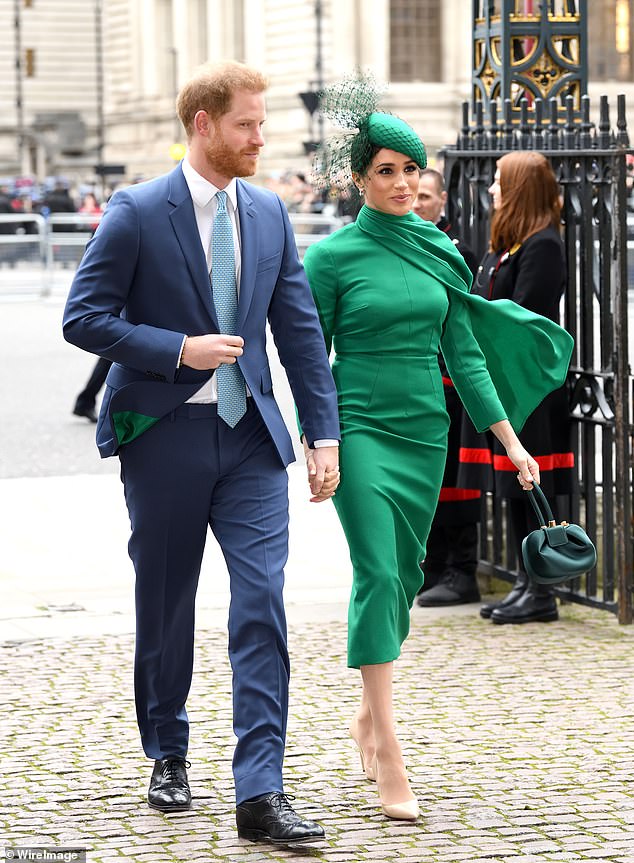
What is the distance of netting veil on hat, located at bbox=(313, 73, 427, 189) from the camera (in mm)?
4871

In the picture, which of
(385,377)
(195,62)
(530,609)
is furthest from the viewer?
(195,62)

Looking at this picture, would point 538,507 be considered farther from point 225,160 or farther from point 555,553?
point 225,160

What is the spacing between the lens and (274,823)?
4.38 m

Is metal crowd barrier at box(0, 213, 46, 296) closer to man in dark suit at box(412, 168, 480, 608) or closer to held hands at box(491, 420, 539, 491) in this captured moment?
man in dark suit at box(412, 168, 480, 608)

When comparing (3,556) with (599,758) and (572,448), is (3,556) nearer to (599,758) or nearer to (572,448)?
(572,448)

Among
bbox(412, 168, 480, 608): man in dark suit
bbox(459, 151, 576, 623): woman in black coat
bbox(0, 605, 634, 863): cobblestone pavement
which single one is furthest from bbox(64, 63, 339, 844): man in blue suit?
bbox(412, 168, 480, 608): man in dark suit

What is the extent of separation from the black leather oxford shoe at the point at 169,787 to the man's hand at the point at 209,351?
1101mm

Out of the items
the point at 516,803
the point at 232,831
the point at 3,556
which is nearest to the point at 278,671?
the point at 232,831

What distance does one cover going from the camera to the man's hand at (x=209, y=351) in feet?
14.3

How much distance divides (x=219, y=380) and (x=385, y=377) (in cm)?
55

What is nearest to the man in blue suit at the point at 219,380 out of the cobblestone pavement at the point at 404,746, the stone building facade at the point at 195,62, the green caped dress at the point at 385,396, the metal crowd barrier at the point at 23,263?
the green caped dress at the point at 385,396

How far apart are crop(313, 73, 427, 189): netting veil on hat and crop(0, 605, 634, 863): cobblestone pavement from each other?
1652 millimetres

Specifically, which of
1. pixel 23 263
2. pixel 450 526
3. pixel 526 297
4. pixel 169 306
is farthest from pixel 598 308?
pixel 23 263

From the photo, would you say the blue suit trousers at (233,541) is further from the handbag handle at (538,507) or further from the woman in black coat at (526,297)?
the woman in black coat at (526,297)
